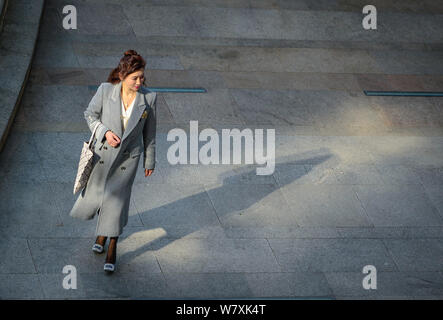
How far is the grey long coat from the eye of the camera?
752cm

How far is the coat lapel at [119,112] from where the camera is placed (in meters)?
7.48

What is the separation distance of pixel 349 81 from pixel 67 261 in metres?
5.92

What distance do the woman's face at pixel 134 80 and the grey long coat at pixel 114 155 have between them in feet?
0.56

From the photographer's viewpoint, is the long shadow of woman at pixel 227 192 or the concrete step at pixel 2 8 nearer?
the long shadow of woman at pixel 227 192

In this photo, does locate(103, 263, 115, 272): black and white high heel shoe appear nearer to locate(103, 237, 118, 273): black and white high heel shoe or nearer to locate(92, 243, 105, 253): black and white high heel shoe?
locate(103, 237, 118, 273): black and white high heel shoe

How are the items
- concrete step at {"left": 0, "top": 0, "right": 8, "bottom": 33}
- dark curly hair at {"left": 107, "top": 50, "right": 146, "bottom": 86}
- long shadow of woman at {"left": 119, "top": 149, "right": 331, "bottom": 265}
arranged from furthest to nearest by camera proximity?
concrete step at {"left": 0, "top": 0, "right": 8, "bottom": 33}, long shadow of woman at {"left": 119, "top": 149, "right": 331, "bottom": 265}, dark curly hair at {"left": 107, "top": 50, "right": 146, "bottom": 86}

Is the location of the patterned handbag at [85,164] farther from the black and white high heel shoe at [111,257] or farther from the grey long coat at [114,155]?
the black and white high heel shoe at [111,257]

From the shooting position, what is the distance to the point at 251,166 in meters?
9.91

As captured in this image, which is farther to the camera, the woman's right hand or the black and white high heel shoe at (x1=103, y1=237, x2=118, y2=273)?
the black and white high heel shoe at (x1=103, y1=237, x2=118, y2=273)

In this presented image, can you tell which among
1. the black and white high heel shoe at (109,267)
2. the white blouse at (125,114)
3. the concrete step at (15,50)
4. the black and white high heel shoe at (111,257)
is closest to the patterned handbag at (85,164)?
the white blouse at (125,114)

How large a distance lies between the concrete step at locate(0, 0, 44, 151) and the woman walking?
237cm

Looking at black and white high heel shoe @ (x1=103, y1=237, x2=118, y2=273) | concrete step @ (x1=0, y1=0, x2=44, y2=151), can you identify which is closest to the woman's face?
black and white high heel shoe @ (x1=103, y1=237, x2=118, y2=273)

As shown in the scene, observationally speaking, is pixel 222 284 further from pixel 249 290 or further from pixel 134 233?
pixel 134 233

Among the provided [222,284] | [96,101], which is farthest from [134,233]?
[96,101]
